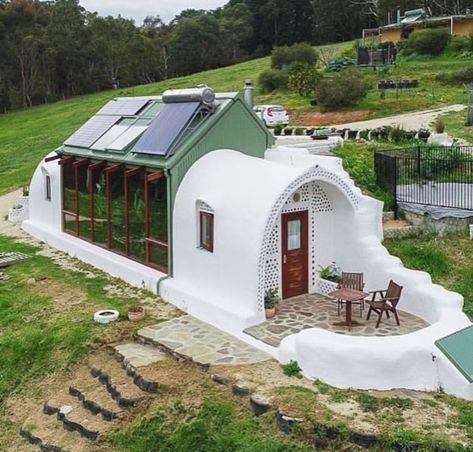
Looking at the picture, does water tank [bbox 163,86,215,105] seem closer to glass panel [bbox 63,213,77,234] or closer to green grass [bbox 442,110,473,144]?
glass panel [bbox 63,213,77,234]

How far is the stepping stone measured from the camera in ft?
35.1

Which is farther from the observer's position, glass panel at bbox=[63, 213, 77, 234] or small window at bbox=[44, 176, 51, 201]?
small window at bbox=[44, 176, 51, 201]

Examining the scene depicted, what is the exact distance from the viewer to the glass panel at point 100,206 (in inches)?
641

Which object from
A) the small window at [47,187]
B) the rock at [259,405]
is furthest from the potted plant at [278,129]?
the rock at [259,405]

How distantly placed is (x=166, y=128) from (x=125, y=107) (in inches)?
147

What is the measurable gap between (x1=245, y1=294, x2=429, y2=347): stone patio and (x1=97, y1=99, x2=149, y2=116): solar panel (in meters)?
7.32

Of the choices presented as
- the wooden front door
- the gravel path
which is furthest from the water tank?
the gravel path

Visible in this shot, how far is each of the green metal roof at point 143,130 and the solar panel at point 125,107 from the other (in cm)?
13

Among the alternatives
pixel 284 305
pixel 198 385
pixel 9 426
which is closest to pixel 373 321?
pixel 284 305

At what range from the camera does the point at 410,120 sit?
94.7 feet

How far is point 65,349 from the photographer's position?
1190 centimetres

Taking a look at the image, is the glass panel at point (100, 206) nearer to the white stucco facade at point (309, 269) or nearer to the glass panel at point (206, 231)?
the white stucco facade at point (309, 269)

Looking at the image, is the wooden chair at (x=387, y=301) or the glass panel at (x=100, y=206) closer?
the wooden chair at (x=387, y=301)

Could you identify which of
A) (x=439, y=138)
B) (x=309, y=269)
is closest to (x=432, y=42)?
(x=439, y=138)
